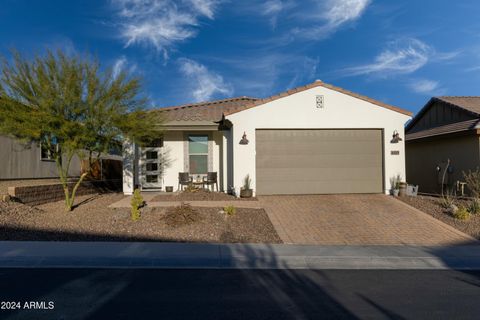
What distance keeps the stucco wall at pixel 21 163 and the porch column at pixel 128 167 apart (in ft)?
12.6

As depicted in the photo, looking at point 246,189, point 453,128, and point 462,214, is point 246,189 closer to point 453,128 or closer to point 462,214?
point 462,214

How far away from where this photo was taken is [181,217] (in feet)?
30.8

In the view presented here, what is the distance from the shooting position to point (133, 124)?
10.5m

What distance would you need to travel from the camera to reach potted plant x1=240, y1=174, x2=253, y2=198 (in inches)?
500

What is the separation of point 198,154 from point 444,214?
948cm

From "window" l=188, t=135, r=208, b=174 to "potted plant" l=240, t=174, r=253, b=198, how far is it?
3047 mm

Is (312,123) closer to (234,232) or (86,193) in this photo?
(234,232)

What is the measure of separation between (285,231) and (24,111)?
7651 millimetres

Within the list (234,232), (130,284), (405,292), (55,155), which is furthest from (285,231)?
(55,155)

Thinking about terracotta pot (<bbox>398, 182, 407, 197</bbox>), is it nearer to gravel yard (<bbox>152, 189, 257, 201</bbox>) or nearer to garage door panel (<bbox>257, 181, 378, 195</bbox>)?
garage door panel (<bbox>257, 181, 378, 195</bbox>)

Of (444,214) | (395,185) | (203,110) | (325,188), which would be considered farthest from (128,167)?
(444,214)

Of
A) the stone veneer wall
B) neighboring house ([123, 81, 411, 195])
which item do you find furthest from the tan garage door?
the stone veneer wall

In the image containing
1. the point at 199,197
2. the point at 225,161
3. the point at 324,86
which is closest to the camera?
the point at 199,197

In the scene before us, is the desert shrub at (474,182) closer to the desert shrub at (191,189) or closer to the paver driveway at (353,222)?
the paver driveway at (353,222)
